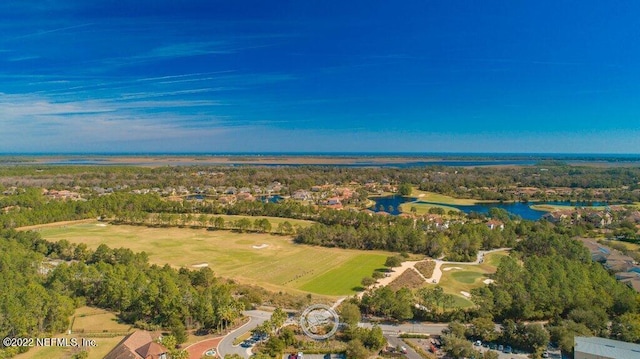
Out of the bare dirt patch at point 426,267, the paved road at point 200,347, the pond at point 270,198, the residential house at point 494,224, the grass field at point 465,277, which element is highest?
the residential house at point 494,224

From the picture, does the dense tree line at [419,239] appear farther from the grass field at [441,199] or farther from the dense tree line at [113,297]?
the grass field at [441,199]

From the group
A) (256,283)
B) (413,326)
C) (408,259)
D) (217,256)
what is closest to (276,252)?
(217,256)

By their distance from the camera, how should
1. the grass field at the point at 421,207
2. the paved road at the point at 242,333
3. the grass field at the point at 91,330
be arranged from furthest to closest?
1. the grass field at the point at 421,207
2. the paved road at the point at 242,333
3. the grass field at the point at 91,330

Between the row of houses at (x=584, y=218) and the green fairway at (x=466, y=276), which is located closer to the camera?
the green fairway at (x=466, y=276)

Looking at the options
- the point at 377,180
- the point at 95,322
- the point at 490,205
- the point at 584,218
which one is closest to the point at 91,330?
the point at 95,322

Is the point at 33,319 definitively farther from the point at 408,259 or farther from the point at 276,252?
the point at 408,259

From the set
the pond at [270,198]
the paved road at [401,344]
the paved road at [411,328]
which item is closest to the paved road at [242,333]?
the paved road at [411,328]

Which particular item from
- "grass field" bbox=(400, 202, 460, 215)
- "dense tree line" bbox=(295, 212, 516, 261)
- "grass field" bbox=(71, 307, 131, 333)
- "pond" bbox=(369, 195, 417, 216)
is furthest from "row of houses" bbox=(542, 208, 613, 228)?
"grass field" bbox=(71, 307, 131, 333)
